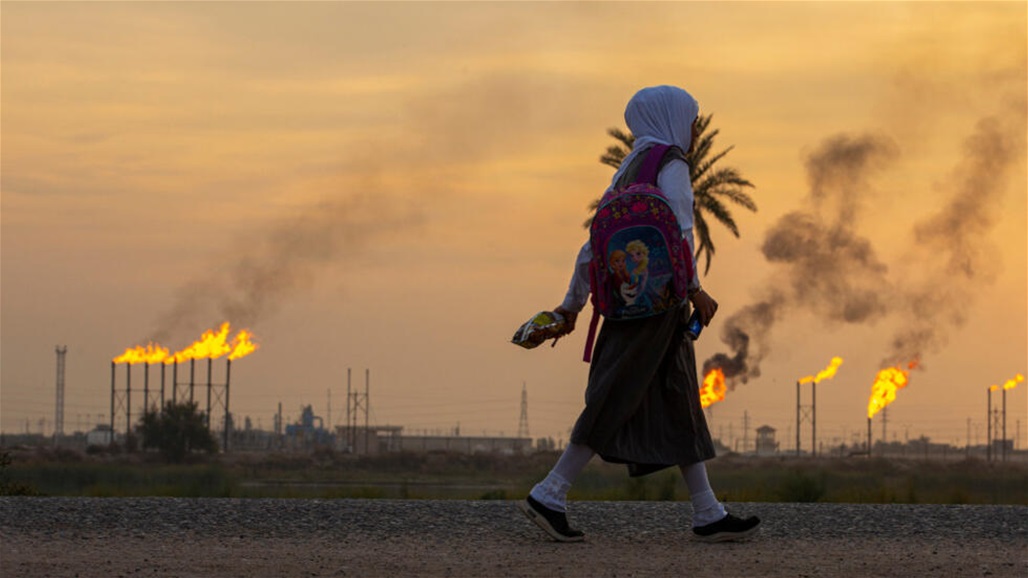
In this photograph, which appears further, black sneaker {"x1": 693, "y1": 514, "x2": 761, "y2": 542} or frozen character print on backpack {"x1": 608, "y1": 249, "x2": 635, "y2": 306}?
black sneaker {"x1": 693, "y1": 514, "x2": 761, "y2": 542}

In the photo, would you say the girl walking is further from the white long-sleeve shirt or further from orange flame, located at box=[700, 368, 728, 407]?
orange flame, located at box=[700, 368, 728, 407]

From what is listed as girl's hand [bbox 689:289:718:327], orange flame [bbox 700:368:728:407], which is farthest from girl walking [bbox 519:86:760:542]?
orange flame [bbox 700:368:728:407]

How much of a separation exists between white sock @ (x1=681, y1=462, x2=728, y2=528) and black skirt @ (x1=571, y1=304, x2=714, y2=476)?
0.11 m

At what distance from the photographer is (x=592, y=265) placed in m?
8.28

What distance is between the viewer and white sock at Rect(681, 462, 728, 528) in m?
8.40

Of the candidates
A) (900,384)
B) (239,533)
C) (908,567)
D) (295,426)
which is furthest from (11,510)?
(295,426)

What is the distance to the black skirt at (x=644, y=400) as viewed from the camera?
26.9 feet

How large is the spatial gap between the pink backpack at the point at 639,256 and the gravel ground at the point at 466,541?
1.22 m

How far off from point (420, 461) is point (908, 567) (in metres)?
70.7

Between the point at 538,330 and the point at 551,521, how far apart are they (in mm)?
965

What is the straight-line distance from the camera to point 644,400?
27.2 feet

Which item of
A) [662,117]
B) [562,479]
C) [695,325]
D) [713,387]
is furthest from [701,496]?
[713,387]

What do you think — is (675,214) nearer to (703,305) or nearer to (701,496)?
(703,305)

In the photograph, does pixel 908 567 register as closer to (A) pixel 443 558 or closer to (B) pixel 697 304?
(B) pixel 697 304
